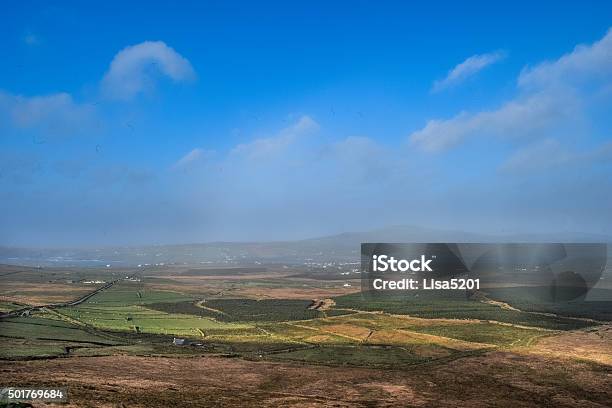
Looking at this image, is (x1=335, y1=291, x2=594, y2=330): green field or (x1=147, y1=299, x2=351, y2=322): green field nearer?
(x1=335, y1=291, x2=594, y2=330): green field

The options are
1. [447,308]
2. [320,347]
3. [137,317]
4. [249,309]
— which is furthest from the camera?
[249,309]

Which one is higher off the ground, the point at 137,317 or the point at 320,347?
the point at 320,347

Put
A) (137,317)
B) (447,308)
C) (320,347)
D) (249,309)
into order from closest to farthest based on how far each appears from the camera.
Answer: (320,347), (137,317), (447,308), (249,309)

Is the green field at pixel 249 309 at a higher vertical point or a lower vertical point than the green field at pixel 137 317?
lower

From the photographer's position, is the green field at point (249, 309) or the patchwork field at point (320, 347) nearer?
the patchwork field at point (320, 347)

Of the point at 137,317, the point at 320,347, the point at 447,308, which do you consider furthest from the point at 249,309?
the point at 447,308

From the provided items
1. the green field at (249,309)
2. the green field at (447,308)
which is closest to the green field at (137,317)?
the green field at (249,309)

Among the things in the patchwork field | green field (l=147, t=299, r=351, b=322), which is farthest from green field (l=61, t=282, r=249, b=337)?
green field (l=147, t=299, r=351, b=322)

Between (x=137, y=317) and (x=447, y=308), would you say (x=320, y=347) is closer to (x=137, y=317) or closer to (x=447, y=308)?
(x=137, y=317)

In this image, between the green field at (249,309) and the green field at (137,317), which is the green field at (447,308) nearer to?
the green field at (249,309)

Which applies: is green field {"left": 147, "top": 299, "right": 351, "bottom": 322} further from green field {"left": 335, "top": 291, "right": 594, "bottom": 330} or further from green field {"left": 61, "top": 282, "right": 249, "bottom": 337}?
green field {"left": 335, "top": 291, "right": 594, "bottom": 330}

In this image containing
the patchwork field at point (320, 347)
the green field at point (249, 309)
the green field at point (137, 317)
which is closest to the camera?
the patchwork field at point (320, 347)

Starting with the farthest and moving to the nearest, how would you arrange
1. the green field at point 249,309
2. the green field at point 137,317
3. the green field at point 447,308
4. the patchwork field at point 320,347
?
the green field at point 249,309
the green field at point 447,308
the green field at point 137,317
the patchwork field at point 320,347
